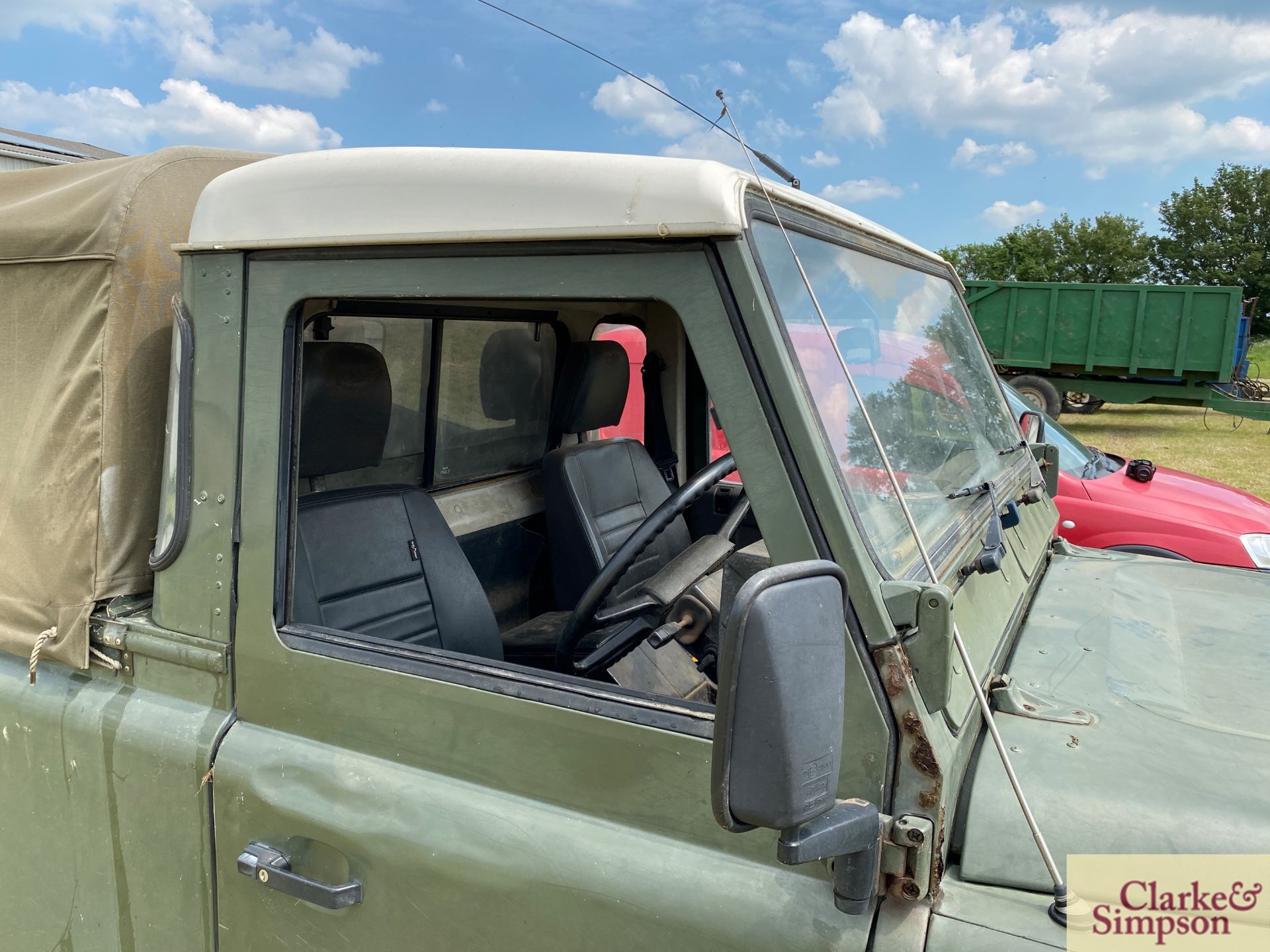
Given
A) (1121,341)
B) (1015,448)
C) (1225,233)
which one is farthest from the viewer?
(1225,233)

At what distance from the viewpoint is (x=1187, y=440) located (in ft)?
50.7

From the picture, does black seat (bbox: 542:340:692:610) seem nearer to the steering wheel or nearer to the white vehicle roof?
the steering wheel

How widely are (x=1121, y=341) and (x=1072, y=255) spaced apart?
86.3ft

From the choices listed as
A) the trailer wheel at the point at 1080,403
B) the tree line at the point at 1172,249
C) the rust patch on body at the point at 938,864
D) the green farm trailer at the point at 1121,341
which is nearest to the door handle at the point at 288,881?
the rust patch on body at the point at 938,864

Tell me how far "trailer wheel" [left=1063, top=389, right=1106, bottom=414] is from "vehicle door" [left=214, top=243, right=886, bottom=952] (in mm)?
18458

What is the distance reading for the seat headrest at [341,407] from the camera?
1.82m

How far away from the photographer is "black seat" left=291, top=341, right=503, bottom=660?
186 centimetres

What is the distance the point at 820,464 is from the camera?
1.21 meters

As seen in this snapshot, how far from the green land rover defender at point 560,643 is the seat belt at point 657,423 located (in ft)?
5.30

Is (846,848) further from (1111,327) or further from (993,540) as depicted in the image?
(1111,327)

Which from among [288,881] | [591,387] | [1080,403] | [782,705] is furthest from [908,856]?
[1080,403]

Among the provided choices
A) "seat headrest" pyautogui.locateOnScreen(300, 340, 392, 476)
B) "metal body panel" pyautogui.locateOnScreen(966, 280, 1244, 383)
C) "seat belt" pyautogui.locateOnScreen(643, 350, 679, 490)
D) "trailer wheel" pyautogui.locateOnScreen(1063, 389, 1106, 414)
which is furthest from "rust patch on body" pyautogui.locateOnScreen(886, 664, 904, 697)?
"trailer wheel" pyautogui.locateOnScreen(1063, 389, 1106, 414)

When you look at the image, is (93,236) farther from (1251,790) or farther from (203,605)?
(1251,790)

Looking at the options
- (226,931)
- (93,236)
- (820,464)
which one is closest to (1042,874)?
(820,464)
